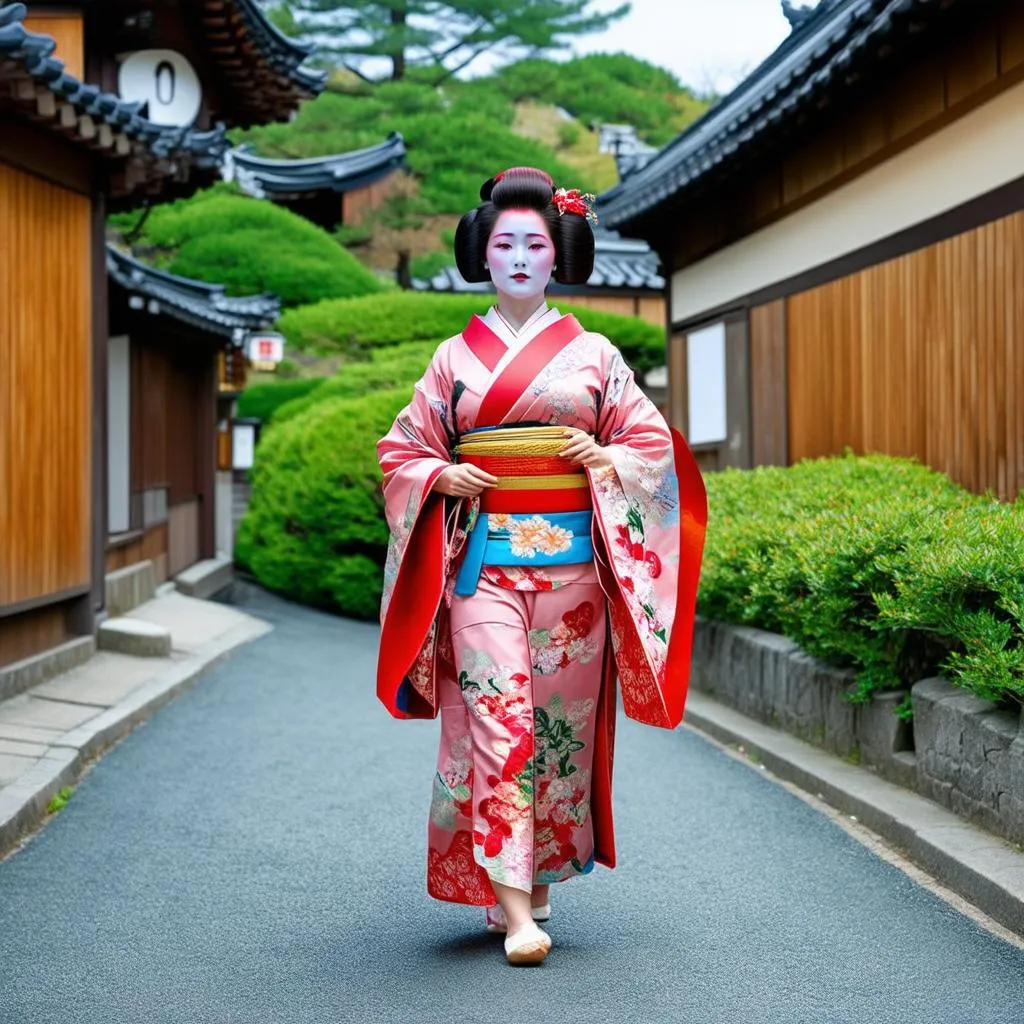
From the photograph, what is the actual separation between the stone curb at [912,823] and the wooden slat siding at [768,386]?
4.92m

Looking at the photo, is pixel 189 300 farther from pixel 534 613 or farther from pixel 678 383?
pixel 534 613

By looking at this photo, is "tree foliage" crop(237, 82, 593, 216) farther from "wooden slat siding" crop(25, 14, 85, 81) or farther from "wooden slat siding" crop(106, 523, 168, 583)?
"wooden slat siding" crop(25, 14, 85, 81)

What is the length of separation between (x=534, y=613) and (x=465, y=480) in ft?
1.44

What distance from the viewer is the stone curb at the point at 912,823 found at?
4.47 meters

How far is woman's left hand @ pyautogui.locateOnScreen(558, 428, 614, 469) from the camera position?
13.6ft

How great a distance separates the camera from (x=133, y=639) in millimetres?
10547

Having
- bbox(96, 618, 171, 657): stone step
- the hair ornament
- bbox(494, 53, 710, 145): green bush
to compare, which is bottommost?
bbox(96, 618, 171, 657): stone step

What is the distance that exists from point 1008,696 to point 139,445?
11.3 meters

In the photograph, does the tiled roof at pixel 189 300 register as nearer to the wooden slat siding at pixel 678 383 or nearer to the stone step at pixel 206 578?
the stone step at pixel 206 578

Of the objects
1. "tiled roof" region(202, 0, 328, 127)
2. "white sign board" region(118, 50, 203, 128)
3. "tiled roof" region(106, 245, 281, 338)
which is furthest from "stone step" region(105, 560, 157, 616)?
"tiled roof" region(202, 0, 328, 127)

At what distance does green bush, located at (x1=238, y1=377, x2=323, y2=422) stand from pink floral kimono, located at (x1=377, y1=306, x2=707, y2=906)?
60.4 ft

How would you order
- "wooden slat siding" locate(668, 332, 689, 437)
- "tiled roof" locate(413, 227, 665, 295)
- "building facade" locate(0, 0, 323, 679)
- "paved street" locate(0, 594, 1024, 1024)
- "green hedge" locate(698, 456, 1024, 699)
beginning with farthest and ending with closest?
"tiled roof" locate(413, 227, 665, 295)
"wooden slat siding" locate(668, 332, 689, 437)
"building facade" locate(0, 0, 323, 679)
"green hedge" locate(698, 456, 1024, 699)
"paved street" locate(0, 594, 1024, 1024)

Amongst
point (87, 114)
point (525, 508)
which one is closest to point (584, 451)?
point (525, 508)

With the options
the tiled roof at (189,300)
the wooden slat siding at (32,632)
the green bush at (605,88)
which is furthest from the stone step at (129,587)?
the green bush at (605,88)
